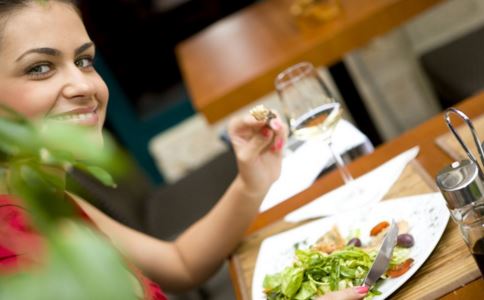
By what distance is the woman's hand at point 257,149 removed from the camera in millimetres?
1213

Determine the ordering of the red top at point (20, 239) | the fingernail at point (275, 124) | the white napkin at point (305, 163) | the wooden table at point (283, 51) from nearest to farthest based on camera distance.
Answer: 1. the red top at point (20, 239)
2. the fingernail at point (275, 124)
3. the white napkin at point (305, 163)
4. the wooden table at point (283, 51)

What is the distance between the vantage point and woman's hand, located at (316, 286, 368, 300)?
2.71 feet

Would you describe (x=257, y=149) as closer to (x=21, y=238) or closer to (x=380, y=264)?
(x=380, y=264)

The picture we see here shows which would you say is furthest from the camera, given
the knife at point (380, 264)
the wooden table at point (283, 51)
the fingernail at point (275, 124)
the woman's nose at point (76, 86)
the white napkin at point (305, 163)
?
the wooden table at point (283, 51)

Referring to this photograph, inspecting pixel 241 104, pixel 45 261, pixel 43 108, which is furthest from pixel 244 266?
pixel 241 104

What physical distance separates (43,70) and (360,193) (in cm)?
61

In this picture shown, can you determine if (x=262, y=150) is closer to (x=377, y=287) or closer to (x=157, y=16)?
(x=377, y=287)

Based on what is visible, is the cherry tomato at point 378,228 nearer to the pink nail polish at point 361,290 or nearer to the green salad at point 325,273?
the green salad at point 325,273

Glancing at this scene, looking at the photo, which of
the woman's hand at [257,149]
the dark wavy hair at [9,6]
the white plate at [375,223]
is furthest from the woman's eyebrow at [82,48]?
the white plate at [375,223]

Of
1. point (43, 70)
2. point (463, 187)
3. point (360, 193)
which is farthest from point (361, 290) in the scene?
point (43, 70)

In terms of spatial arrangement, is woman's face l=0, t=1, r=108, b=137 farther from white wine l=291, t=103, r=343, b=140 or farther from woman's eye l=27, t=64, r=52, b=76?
white wine l=291, t=103, r=343, b=140

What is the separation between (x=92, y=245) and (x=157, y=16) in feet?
14.7

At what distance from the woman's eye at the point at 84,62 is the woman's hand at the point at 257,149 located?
30 cm

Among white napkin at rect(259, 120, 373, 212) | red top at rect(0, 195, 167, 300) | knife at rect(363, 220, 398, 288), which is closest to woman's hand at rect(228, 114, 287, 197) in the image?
white napkin at rect(259, 120, 373, 212)
